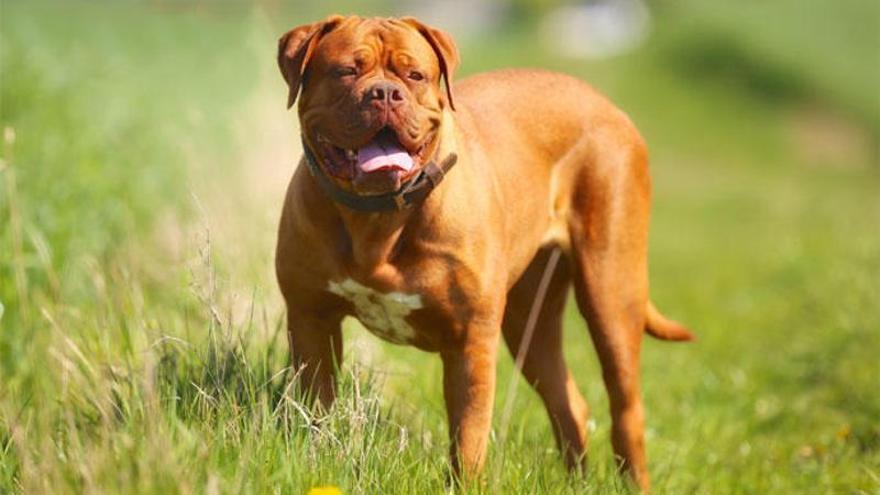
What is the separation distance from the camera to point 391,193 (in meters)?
4.61

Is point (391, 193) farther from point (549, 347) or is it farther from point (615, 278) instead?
point (549, 347)

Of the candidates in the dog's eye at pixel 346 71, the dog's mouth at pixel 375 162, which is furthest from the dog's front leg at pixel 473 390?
the dog's eye at pixel 346 71

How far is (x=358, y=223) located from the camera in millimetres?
4688

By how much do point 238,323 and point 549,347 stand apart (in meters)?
1.34

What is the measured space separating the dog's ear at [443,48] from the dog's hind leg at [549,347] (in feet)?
3.84

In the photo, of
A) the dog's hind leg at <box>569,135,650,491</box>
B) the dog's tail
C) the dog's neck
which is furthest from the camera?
the dog's tail

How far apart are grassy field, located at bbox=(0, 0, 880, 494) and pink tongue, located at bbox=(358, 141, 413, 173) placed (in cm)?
55

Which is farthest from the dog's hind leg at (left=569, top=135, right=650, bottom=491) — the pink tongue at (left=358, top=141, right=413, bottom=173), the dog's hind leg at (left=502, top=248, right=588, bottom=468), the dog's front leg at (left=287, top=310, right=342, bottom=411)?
the pink tongue at (left=358, top=141, right=413, bottom=173)

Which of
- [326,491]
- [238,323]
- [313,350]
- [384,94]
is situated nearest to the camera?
[326,491]

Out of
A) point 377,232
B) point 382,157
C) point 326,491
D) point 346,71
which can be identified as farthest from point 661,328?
point 326,491

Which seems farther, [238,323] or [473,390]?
[238,323]

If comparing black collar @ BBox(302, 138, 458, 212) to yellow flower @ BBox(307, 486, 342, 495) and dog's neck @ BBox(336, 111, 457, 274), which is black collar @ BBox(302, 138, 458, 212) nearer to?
dog's neck @ BBox(336, 111, 457, 274)

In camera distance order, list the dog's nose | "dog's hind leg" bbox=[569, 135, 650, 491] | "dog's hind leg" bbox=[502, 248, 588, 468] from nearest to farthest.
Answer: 1. the dog's nose
2. "dog's hind leg" bbox=[569, 135, 650, 491]
3. "dog's hind leg" bbox=[502, 248, 588, 468]

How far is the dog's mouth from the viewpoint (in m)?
4.51
